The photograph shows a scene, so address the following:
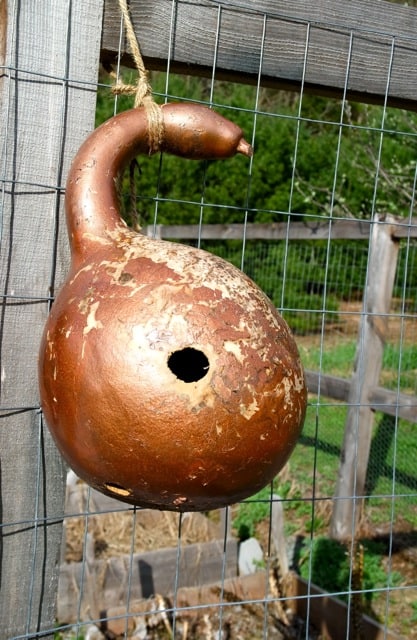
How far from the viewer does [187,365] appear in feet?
5.19

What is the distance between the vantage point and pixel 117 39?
1.98 metres

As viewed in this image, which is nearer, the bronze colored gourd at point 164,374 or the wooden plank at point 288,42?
the bronze colored gourd at point 164,374

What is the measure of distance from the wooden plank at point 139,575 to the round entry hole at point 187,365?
2.62m

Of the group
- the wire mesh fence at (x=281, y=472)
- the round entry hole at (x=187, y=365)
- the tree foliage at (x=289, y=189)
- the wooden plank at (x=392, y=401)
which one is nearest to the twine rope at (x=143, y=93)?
the wire mesh fence at (x=281, y=472)

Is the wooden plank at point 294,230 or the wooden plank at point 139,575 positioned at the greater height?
the wooden plank at point 294,230

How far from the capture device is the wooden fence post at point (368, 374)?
16.2 feet

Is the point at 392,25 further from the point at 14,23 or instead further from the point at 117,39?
the point at 14,23

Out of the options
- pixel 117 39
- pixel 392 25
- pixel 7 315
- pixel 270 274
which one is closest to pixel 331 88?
pixel 392 25

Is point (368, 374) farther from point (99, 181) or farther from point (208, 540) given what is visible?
point (99, 181)

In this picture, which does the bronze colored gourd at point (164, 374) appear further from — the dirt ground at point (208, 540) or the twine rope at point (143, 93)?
the dirt ground at point (208, 540)

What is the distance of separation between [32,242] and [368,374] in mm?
3488

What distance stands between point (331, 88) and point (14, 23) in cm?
92

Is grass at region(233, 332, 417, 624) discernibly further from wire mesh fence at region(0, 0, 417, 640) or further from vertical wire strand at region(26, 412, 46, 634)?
vertical wire strand at region(26, 412, 46, 634)

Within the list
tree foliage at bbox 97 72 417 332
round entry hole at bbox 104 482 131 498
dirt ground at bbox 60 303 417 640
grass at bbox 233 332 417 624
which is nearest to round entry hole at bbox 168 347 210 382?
round entry hole at bbox 104 482 131 498
